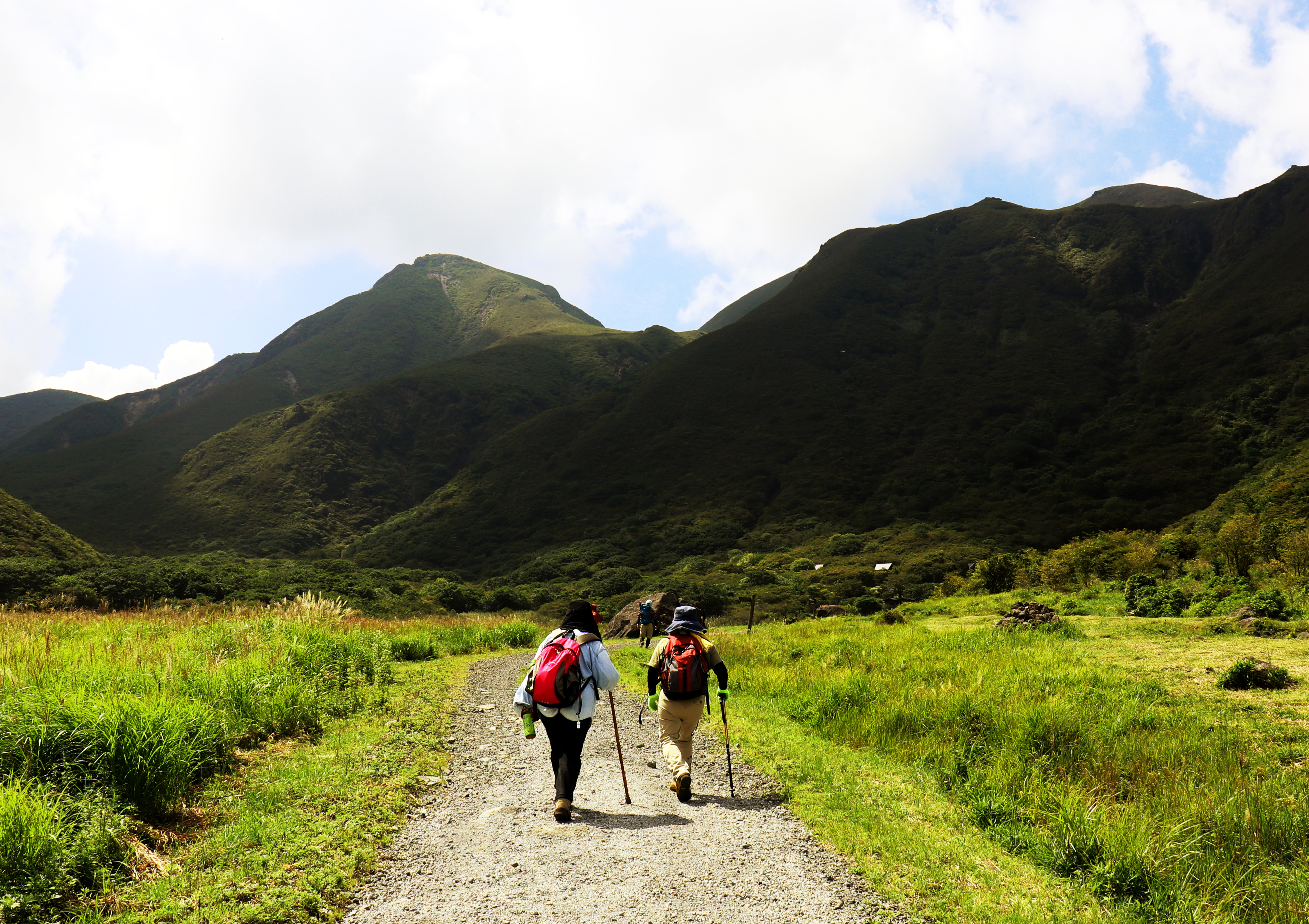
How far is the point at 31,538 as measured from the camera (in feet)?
148

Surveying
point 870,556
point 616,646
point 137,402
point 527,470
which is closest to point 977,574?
point 616,646

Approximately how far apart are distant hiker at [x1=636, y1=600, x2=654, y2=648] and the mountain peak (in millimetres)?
190871

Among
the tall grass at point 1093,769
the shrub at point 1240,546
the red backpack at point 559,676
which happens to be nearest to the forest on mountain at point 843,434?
the shrub at point 1240,546

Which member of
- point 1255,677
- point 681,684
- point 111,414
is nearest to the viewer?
point 681,684

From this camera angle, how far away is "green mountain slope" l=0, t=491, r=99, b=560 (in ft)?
139

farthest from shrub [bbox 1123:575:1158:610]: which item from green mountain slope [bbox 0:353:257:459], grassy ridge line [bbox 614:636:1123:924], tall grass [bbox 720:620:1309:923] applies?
green mountain slope [bbox 0:353:257:459]

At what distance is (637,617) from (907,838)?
25451 millimetres

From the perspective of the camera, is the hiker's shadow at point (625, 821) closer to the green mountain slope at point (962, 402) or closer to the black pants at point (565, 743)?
the black pants at point (565, 743)

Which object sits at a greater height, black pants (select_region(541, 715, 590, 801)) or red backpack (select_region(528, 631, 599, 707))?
red backpack (select_region(528, 631, 599, 707))

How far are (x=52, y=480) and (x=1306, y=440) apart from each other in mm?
165268

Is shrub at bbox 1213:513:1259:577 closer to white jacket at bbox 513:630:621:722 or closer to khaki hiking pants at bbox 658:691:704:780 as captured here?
khaki hiking pants at bbox 658:691:704:780

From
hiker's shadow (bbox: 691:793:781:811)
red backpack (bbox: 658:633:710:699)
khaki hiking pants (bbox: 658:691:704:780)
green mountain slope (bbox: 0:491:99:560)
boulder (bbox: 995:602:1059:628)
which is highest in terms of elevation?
green mountain slope (bbox: 0:491:99:560)

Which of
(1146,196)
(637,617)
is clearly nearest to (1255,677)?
(637,617)

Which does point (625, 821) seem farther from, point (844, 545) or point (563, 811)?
point (844, 545)
